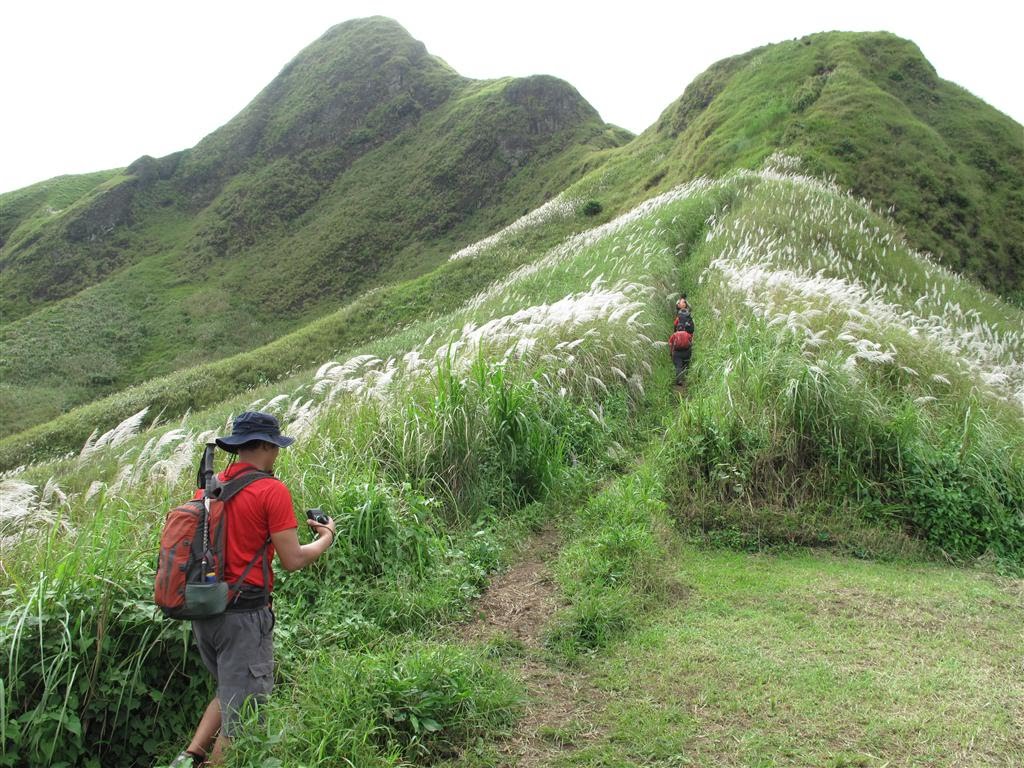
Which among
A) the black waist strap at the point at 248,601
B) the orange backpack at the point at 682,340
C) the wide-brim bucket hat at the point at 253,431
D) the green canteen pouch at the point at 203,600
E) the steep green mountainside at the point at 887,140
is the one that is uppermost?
the steep green mountainside at the point at 887,140

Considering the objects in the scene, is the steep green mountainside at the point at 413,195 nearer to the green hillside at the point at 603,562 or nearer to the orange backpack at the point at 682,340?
the orange backpack at the point at 682,340

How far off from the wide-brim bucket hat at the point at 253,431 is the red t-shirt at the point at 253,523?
0.16 meters

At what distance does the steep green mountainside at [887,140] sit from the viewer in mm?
22469

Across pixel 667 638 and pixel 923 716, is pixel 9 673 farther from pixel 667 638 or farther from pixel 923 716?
pixel 923 716

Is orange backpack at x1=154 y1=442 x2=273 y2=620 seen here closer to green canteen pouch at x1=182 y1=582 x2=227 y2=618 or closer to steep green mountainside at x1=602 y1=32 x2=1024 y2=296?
green canteen pouch at x1=182 y1=582 x2=227 y2=618

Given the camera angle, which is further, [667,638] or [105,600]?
[667,638]

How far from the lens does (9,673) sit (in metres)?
2.77

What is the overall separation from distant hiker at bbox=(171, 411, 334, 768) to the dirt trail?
1.25 m

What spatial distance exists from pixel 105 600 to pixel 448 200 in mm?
69138

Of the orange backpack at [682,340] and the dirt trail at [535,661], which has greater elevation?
the orange backpack at [682,340]

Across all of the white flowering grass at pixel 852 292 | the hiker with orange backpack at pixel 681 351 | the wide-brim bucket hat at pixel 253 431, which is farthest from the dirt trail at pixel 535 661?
the hiker with orange backpack at pixel 681 351

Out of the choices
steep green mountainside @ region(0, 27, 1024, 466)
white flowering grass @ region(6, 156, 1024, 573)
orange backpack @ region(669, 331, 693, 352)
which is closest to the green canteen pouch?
white flowering grass @ region(6, 156, 1024, 573)

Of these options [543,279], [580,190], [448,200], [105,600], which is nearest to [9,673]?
[105,600]

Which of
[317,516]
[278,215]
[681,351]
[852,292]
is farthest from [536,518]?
[278,215]
